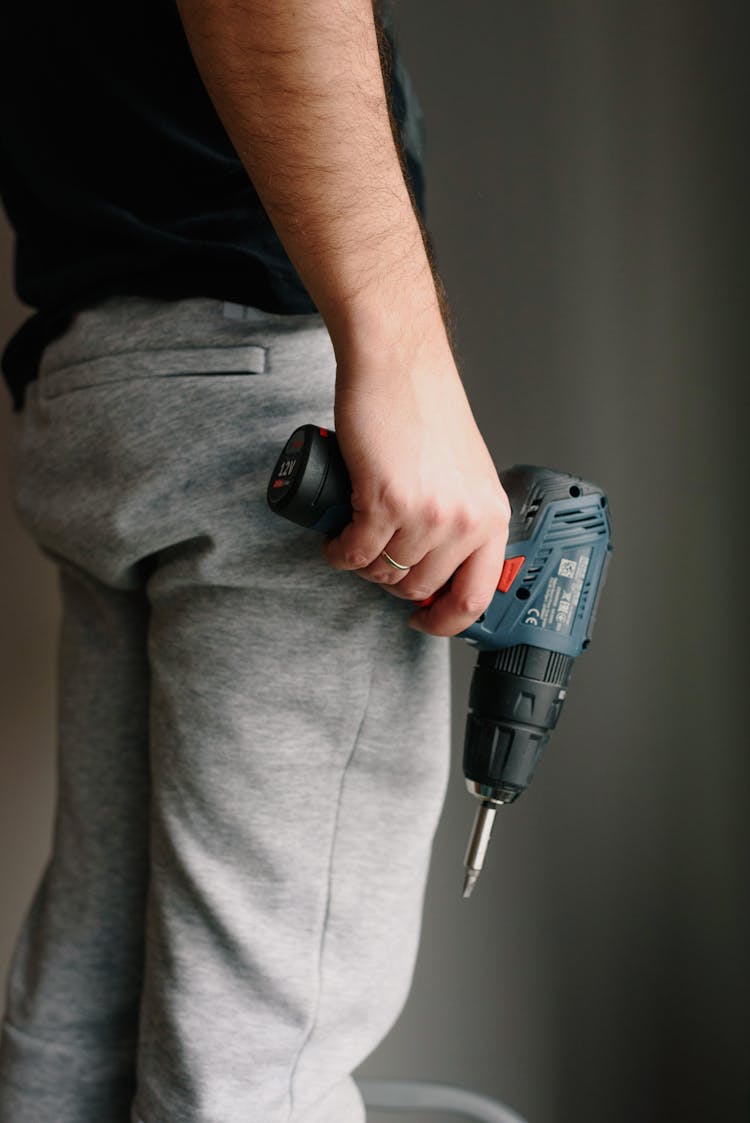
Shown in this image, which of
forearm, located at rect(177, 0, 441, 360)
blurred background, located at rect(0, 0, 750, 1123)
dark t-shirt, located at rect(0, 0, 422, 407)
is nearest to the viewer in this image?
forearm, located at rect(177, 0, 441, 360)

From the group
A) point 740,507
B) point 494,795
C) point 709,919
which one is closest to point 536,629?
point 494,795

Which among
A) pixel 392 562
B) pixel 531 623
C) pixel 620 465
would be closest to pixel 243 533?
pixel 392 562

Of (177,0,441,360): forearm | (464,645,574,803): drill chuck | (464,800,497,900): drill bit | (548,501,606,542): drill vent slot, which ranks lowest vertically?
(464,800,497,900): drill bit

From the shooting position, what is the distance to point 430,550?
1.94 ft

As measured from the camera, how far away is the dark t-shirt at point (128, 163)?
65 cm

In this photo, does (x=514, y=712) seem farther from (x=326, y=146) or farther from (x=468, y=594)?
(x=326, y=146)

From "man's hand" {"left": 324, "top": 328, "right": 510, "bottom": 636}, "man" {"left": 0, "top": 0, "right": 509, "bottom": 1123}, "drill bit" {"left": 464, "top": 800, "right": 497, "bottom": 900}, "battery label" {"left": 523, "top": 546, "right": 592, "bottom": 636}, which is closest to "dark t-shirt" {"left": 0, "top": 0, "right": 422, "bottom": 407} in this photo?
"man" {"left": 0, "top": 0, "right": 509, "bottom": 1123}

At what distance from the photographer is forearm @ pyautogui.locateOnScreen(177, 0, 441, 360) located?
52cm

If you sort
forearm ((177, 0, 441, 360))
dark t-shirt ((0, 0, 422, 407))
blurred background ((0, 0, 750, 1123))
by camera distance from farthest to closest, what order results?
blurred background ((0, 0, 750, 1123)) → dark t-shirt ((0, 0, 422, 407)) → forearm ((177, 0, 441, 360))

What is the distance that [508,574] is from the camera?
0.68 meters

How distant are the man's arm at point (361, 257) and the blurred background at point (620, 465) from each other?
57cm

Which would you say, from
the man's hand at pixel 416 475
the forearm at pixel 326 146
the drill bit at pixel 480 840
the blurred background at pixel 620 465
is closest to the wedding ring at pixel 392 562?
the man's hand at pixel 416 475

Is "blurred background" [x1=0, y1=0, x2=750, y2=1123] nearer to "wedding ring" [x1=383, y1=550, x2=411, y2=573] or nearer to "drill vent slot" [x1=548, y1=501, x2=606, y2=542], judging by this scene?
"drill vent slot" [x1=548, y1=501, x2=606, y2=542]

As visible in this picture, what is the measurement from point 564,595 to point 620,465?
47cm
